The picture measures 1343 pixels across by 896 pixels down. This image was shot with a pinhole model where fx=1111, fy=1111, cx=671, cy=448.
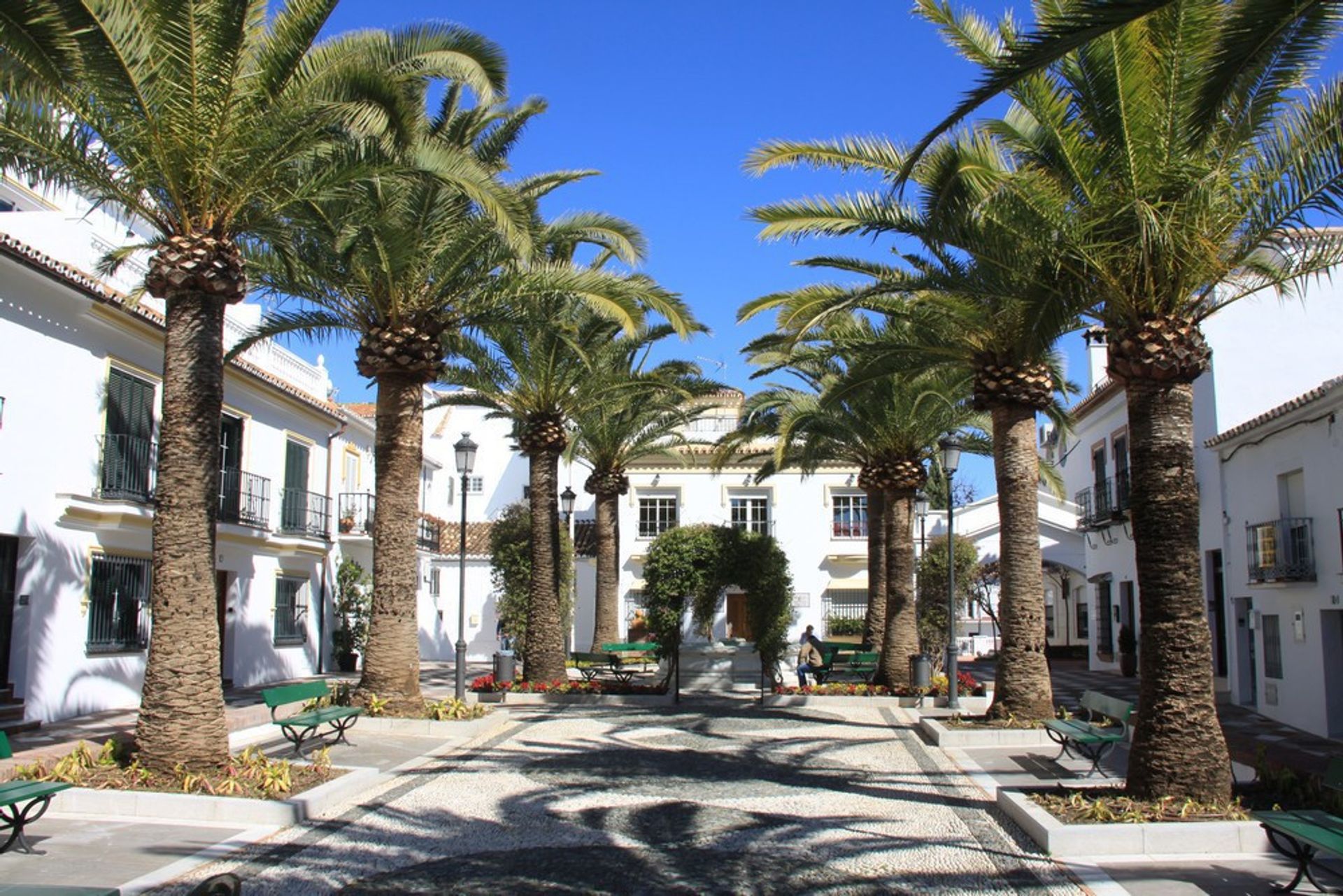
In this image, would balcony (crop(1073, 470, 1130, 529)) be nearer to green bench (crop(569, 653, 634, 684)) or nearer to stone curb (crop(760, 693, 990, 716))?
stone curb (crop(760, 693, 990, 716))

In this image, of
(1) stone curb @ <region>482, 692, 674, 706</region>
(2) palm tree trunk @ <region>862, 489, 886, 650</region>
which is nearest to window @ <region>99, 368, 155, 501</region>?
(1) stone curb @ <region>482, 692, 674, 706</region>

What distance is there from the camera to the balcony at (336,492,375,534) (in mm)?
27688

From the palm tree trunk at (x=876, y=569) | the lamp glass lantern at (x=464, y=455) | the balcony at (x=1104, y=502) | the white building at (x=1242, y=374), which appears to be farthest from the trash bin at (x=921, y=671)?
the lamp glass lantern at (x=464, y=455)

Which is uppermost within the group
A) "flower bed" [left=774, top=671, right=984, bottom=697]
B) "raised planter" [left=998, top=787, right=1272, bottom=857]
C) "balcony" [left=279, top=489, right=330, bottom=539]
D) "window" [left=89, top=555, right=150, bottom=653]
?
"balcony" [left=279, top=489, right=330, bottom=539]

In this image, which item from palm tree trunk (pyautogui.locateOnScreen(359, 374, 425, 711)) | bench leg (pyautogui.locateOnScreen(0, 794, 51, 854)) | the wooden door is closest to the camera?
bench leg (pyautogui.locateOnScreen(0, 794, 51, 854))

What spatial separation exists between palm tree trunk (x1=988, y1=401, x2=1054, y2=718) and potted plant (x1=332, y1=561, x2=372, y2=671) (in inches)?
658

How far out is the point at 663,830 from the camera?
31.6 ft

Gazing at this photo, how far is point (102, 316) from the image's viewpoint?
16906 millimetres

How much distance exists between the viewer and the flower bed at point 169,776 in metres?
9.87

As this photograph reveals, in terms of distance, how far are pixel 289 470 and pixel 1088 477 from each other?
68.4 feet

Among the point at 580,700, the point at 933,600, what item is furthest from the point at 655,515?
the point at 580,700

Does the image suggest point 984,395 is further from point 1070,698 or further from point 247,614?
point 247,614

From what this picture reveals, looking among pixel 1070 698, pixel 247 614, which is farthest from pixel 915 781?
pixel 247 614

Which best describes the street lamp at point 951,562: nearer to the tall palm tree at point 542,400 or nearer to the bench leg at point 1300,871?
the tall palm tree at point 542,400
